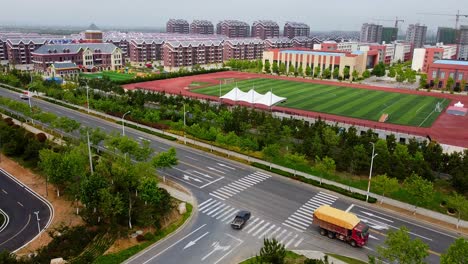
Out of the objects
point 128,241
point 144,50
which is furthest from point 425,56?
point 128,241

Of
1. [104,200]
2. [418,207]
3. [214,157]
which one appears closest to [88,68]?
[214,157]

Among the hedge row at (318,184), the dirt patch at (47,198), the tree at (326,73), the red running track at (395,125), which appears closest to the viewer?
the dirt patch at (47,198)

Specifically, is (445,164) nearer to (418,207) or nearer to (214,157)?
(418,207)

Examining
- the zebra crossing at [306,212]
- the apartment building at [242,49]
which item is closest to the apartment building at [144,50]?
the apartment building at [242,49]

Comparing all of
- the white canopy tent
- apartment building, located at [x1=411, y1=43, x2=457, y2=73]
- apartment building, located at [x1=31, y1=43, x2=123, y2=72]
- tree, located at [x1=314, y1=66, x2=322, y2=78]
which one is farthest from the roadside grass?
apartment building, located at [x1=411, y1=43, x2=457, y2=73]

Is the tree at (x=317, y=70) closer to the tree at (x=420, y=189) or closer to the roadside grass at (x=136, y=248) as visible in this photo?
the tree at (x=420, y=189)
